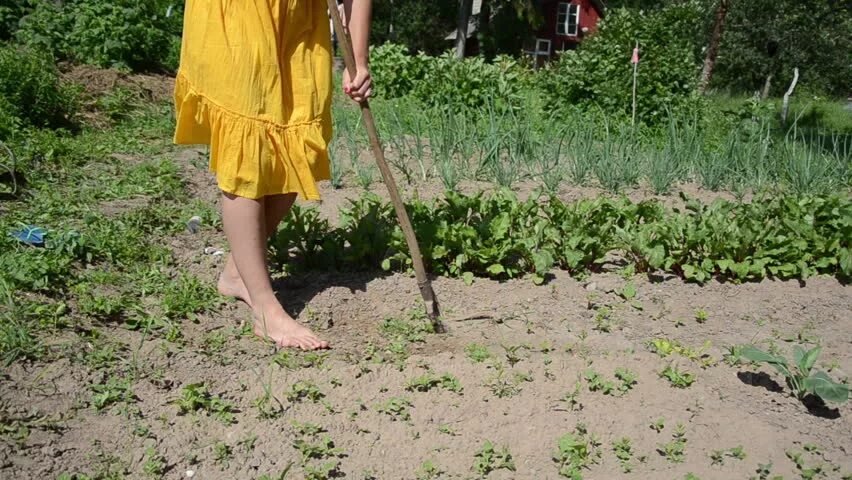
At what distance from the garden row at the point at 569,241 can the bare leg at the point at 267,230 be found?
28 centimetres

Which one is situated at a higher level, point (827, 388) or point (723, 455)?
point (827, 388)

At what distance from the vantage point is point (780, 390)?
268 centimetres

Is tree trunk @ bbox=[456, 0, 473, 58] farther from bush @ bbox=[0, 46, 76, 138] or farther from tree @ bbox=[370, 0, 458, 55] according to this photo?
bush @ bbox=[0, 46, 76, 138]

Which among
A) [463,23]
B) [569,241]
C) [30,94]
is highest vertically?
[463,23]

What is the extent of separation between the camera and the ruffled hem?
8.90 feet

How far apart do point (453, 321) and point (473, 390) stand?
496 mm

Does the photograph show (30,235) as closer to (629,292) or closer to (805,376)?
(629,292)

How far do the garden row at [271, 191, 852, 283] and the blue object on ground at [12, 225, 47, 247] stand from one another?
0.91m

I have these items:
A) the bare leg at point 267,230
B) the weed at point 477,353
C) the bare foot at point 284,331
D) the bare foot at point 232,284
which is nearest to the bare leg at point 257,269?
the bare foot at point 284,331

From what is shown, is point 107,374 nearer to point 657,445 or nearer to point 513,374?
point 513,374

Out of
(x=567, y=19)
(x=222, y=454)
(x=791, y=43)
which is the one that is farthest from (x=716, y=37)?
(x=567, y=19)

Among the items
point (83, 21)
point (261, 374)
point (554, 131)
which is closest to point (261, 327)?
point (261, 374)

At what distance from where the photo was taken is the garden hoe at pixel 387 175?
2766mm

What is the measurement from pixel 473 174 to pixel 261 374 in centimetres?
219
